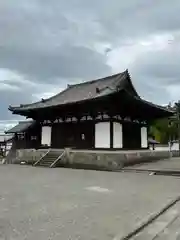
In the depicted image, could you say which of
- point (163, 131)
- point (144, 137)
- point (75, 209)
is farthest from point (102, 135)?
point (163, 131)

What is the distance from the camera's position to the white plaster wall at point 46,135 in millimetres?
27330

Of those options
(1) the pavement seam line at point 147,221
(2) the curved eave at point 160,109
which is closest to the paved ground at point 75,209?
(1) the pavement seam line at point 147,221

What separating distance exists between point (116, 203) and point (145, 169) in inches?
393

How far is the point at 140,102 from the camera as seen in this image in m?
A: 23.6

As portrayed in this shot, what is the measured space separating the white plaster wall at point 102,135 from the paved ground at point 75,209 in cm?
1153

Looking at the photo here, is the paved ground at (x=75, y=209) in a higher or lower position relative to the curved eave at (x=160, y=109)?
lower

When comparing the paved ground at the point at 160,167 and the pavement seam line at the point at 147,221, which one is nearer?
the pavement seam line at the point at 147,221

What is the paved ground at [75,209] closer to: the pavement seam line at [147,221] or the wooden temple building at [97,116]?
the pavement seam line at [147,221]

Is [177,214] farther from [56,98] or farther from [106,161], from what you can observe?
[56,98]

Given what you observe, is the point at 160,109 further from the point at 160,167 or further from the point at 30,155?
the point at 30,155

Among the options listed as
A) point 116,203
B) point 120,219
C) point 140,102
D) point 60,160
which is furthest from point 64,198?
point 140,102

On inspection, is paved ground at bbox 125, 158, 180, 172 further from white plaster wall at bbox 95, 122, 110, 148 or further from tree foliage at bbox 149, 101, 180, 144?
tree foliage at bbox 149, 101, 180, 144

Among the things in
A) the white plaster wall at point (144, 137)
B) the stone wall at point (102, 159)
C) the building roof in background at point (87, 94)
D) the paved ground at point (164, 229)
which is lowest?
the paved ground at point (164, 229)

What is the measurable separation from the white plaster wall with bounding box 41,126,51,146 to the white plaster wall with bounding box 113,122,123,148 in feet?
22.6
